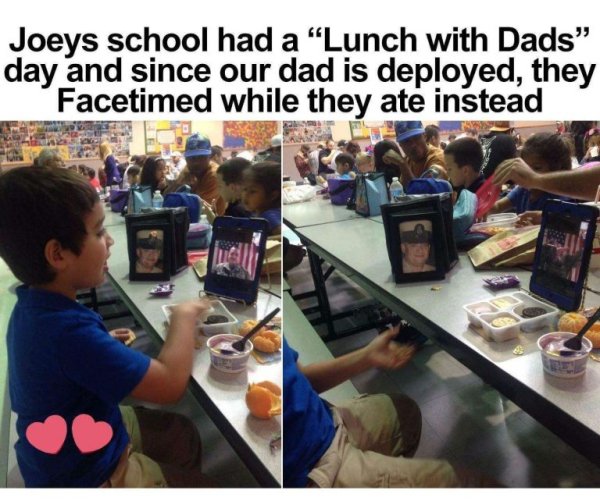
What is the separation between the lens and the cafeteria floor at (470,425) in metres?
0.94

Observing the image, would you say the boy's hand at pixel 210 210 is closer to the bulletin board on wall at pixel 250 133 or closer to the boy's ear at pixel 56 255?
the bulletin board on wall at pixel 250 133

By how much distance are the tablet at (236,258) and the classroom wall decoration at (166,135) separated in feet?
0.63

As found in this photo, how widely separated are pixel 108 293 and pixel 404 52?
1725mm

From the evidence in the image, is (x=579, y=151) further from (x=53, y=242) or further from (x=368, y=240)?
(x=53, y=242)

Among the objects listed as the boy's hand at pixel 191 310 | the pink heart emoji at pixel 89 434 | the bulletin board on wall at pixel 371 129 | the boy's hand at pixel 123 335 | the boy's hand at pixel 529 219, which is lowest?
the pink heart emoji at pixel 89 434

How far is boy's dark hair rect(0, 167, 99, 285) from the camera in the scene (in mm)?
639

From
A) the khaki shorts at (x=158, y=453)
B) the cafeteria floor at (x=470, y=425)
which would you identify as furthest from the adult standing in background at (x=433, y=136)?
the khaki shorts at (x=158, y=453)

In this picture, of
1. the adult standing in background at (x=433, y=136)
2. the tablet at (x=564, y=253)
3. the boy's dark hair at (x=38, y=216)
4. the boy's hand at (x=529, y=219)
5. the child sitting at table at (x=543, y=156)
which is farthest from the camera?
the child sitting at table at (x=543, y=156)

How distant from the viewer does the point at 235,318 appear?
97 cm

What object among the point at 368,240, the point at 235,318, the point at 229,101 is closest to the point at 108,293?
the point at 368,240

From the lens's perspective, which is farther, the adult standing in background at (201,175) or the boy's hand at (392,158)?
the boy's hand at (392,158)

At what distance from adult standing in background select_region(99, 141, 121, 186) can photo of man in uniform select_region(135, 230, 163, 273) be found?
175 millimetres

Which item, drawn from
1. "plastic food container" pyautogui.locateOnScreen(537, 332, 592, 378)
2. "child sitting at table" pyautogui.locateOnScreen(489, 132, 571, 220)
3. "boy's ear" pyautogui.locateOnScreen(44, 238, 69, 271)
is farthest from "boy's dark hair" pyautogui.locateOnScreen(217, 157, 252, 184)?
"child sitting at table" pyautogui.locateOnScreen(489, 132, 571, 220)

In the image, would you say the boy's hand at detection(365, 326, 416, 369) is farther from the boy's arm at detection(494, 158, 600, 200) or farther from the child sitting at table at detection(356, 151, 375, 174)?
the child sitting at table at detection(356, 151, 375, 174)
